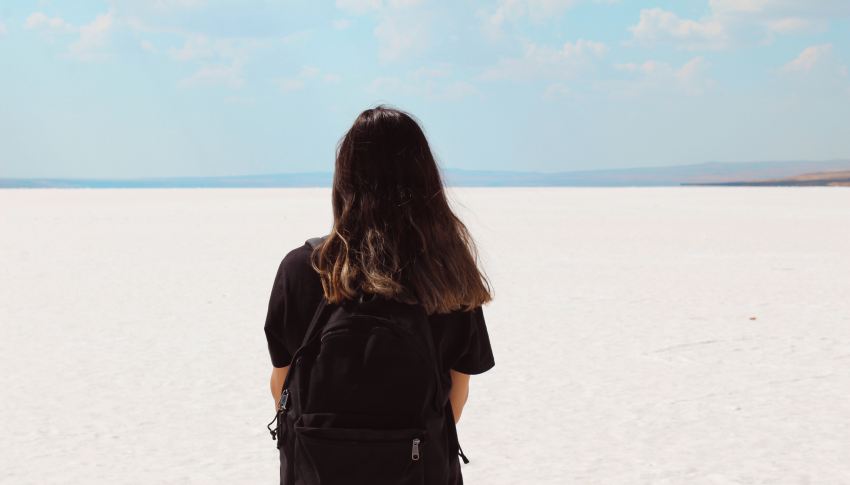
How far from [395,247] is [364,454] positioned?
0.39 meters

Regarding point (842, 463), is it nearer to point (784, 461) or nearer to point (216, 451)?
point (784, 461)

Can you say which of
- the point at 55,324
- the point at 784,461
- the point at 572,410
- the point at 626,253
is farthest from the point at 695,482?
the point at 626,253

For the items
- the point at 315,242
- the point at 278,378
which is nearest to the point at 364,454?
the point at 278,378

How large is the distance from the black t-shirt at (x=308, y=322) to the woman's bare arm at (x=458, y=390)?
0.03 m

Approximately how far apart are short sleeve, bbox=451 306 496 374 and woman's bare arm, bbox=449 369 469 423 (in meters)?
0.03

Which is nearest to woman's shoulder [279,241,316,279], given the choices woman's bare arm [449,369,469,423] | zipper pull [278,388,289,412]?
zipper pull [278,388,289,412]

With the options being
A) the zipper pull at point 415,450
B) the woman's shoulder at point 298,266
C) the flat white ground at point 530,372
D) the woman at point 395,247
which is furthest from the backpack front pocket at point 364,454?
the flat white ground at point 530,372

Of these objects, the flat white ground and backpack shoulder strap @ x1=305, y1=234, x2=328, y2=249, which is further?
the flat white ground

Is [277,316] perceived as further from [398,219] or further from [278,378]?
[398,219]

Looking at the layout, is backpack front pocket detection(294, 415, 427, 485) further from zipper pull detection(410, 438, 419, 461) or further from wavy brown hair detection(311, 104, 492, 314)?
wavy brown hair detection(311, 104, 492, 314)

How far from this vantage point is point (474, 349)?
188 cm

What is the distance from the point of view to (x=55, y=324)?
25.3 feet

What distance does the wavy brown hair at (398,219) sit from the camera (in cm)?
179

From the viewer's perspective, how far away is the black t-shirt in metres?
1.82
